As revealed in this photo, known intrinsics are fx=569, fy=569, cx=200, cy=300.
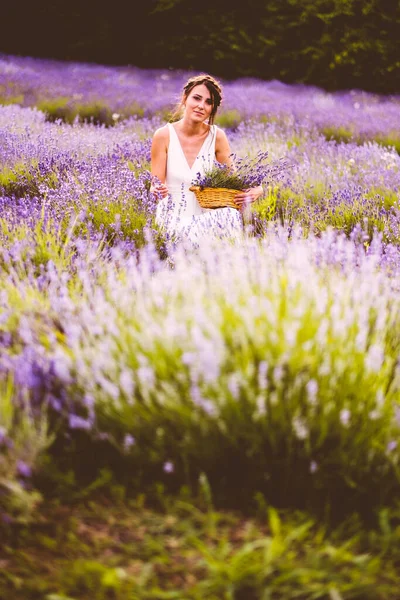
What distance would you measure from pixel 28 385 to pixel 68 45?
37.7 ft

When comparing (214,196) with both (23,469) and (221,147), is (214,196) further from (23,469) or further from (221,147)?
(23,469)

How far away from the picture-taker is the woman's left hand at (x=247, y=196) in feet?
12.3

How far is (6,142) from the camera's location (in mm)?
4750

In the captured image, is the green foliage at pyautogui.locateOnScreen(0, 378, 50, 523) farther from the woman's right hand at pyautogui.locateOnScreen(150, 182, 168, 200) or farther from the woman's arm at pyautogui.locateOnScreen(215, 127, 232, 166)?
the woman's arm at pyautogui.locateOnScreen(215, 127, 232, 166)

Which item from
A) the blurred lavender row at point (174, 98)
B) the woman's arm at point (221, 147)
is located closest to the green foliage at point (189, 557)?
the woman's arm at point (221, 147)

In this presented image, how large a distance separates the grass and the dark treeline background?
33.5 ft

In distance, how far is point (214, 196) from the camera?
12.3ft

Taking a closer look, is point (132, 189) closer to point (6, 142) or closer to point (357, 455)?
point (6, 142)

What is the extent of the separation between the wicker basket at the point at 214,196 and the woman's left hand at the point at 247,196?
0.11 ft

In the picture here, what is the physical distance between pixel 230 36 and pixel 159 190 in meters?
8.07

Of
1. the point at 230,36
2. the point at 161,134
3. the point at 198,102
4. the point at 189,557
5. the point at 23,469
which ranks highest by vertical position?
the point at 230,36

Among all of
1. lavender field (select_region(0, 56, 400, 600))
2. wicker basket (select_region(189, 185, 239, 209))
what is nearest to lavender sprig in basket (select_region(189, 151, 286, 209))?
wicker basket (select_region(189, 185, 239, 209))

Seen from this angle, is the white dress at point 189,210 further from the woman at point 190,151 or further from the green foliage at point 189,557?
the green foliage at point 189,557

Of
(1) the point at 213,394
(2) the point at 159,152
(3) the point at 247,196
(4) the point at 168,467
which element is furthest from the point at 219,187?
(4) the point at 168,467
